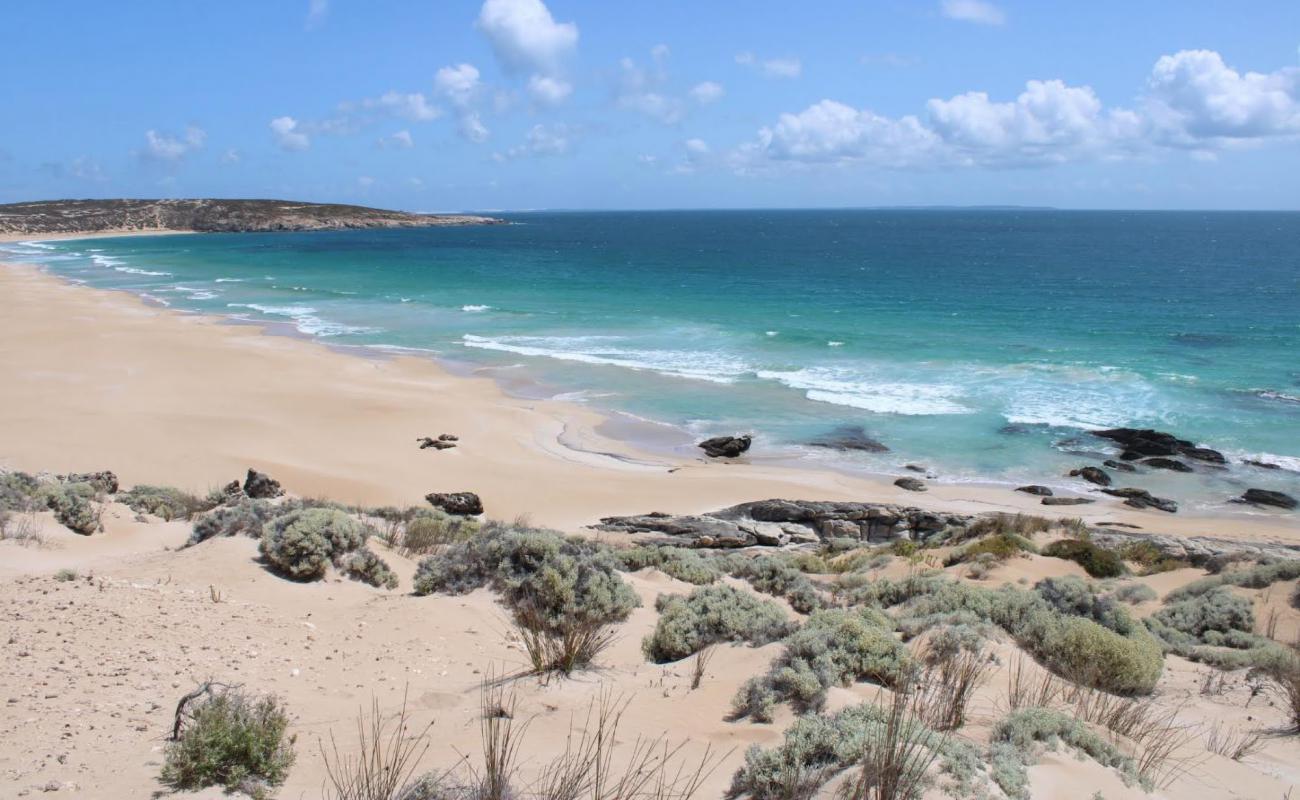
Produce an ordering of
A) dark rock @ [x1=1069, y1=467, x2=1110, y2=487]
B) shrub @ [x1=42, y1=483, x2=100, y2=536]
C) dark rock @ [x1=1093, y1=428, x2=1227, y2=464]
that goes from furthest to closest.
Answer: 1. dark rock @ [x1=1093, y1=428, x2=1227, y2=464]
2. dark rock @ [x1=1069, y1=467, x2=1110, y2=487]
3. shrub @ [x1=42, y1=483, x2=100, y2=536]

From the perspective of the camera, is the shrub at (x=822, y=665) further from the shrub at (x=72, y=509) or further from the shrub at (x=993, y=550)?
the shrub at (x=72, y=509)

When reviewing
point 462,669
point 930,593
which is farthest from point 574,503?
point 462,669

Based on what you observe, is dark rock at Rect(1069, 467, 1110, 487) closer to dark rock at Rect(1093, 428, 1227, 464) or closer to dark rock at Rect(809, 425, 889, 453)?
dark rock at Rect(1093, 428, 1227, 464)

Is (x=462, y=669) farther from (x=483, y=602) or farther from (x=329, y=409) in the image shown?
(x=329, y=409)

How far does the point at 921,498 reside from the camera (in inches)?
759

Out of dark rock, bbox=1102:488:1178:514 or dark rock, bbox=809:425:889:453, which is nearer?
dark rock, bbox=1102:488:1178:514

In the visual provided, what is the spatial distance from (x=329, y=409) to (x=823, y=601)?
19.7 meters

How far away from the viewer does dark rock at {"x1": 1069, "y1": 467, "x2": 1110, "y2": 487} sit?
820 inches

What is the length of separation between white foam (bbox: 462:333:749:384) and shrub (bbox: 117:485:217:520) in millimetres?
19904

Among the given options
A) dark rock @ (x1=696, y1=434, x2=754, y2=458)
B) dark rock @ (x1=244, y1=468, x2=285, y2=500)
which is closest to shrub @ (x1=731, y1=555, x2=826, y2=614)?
dark rock @ (x1=244, y1=468, x2=285, y2=500)

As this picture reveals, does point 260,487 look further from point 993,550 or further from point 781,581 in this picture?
point 993,550

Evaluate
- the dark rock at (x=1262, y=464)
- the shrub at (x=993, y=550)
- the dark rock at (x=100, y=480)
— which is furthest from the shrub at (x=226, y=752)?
the dark rock at (x=1262, y=464)

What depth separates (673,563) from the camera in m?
11.7

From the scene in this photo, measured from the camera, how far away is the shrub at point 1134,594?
11320 mm
